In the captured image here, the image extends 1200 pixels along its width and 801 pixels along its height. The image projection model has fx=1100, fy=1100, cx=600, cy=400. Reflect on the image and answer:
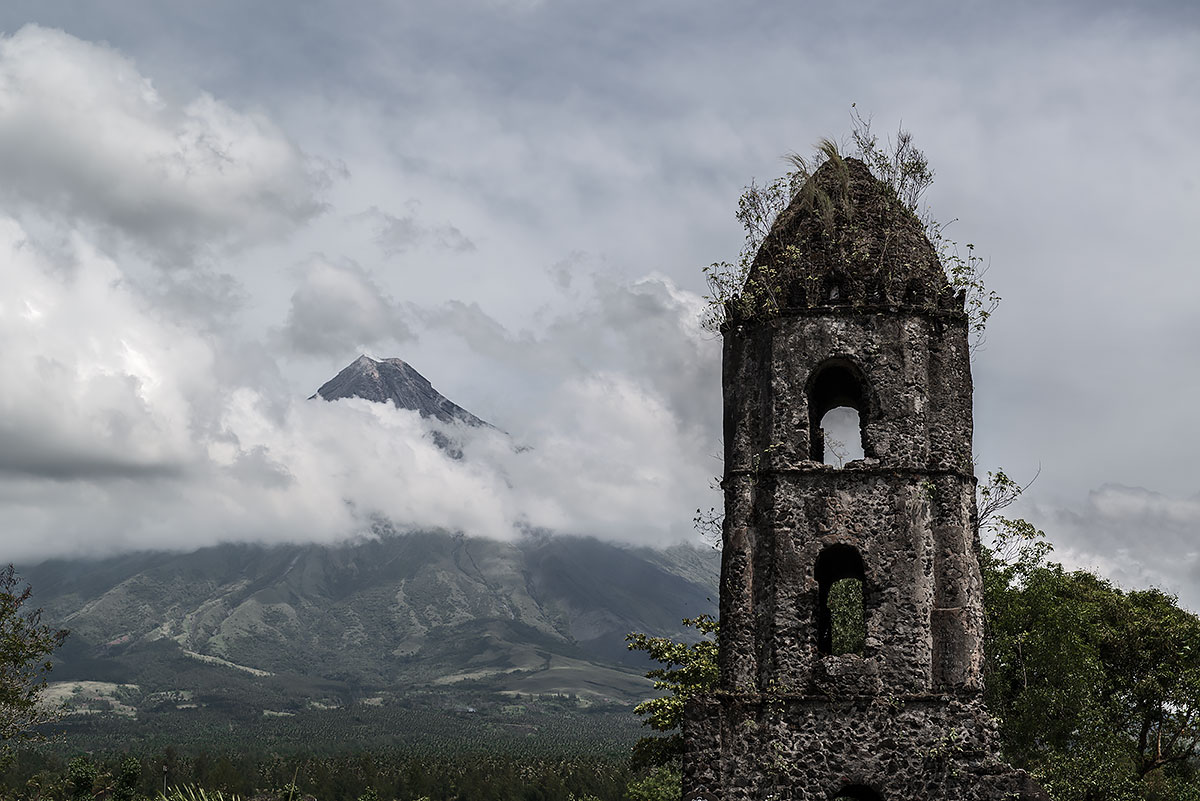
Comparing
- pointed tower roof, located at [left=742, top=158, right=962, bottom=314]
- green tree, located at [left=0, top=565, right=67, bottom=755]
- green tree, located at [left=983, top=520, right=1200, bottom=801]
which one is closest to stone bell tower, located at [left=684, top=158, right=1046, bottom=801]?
pointed tower roof, located at [left=742, top=158, right=962, bottom=314]

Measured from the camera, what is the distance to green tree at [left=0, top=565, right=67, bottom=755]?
2747cm

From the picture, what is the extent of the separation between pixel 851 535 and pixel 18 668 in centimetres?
2366

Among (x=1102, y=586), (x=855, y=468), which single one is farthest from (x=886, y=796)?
(x=1102, y=586)

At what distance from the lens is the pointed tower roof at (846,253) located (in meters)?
15.1

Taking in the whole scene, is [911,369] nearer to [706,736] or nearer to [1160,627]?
[706,736]

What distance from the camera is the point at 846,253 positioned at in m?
15.3

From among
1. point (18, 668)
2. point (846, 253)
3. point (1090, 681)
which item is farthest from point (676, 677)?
point (18, 668)

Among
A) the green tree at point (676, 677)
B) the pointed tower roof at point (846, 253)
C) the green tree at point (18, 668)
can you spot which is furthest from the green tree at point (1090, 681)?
the green tree at point (18, 668)

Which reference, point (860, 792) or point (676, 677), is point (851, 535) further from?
point (676, 677)

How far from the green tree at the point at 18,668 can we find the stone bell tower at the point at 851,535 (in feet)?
66.1

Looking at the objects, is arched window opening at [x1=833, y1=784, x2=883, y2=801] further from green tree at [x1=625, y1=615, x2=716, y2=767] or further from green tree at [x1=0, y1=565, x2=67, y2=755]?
green tree at [x1=0, y1=565, x2=67, y2=755]

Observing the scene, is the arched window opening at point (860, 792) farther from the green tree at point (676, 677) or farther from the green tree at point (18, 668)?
the green tree at point (18, 668)

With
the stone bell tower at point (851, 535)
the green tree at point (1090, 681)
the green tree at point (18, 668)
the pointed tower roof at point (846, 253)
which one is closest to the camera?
the stone bell tower at point (851, 535)

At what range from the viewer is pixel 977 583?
46.8ft
